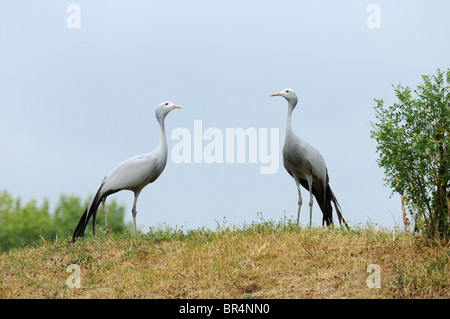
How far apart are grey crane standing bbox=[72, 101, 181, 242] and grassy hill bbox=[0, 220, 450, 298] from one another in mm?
643

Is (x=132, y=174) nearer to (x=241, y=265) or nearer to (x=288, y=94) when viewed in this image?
(x=241, y=265)

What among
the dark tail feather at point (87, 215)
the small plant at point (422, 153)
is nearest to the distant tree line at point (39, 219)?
the dark tail feather at point (87, 215)

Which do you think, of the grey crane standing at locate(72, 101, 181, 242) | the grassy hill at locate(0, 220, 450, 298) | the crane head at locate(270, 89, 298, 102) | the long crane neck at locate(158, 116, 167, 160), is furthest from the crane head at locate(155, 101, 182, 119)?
the grassy hill at locate(0, 220, 450, 298)

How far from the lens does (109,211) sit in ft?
70.8

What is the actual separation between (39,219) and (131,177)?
1139 centimetres

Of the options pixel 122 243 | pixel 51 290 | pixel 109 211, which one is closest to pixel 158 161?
pixel 122 243

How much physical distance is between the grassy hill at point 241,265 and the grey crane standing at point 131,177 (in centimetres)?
64

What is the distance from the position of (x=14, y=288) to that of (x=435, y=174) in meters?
7.97

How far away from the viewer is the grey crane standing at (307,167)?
40.2 feet

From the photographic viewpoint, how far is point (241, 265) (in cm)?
940

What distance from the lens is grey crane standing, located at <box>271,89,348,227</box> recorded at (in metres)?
12.3

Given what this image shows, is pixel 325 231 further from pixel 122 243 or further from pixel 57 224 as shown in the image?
pixel 57 224

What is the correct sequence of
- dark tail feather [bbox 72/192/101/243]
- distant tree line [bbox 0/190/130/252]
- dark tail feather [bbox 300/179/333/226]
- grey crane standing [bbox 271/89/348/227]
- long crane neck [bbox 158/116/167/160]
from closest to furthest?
dark tail feather [bbox 72/192/101/243] < grey crane standing [bbox 271/89/348/227] < long crane neck [bbox 158/116/167/160] < dark tail feather [bbox 300/179/333/226] < distant tree line [bbox 0/190/130/252]

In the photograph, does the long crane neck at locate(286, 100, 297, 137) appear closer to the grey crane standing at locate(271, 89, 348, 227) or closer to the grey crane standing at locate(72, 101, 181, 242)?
the grey crane standing at locate(271, 89, 348, 227)
